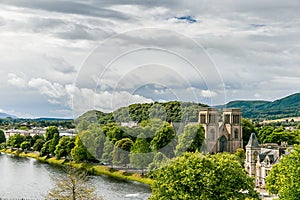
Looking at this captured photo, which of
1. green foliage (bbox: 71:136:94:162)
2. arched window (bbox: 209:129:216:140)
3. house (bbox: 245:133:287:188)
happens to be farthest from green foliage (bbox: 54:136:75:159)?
house (bbox: 245:133:287:188)

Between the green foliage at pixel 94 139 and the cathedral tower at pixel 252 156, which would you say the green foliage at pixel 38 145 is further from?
the cathedral tower at pixel 252 156

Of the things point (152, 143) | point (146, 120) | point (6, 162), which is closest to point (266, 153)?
point (152, 143)

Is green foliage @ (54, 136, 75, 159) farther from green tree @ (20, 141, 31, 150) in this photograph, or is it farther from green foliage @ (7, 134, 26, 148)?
green foliage @ (7, 134, 26, 148)

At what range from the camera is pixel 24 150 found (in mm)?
94938

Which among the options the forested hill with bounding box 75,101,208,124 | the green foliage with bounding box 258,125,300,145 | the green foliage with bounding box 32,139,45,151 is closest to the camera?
the forested hill with bounding box 75,101,208,124

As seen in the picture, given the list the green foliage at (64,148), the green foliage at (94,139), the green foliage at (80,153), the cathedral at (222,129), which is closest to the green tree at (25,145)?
the green foliage at (64,148)

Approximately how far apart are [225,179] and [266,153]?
26120 mm

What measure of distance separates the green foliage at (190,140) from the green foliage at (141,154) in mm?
3652

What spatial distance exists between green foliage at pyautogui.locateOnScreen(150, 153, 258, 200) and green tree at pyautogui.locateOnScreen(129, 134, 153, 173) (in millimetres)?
28668

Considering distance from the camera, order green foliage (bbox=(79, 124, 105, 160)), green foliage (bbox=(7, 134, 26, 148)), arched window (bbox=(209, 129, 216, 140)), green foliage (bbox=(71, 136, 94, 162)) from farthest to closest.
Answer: green foliage (bbox=(7, 134, 26, 148)), arched window (bbox=(209, 129, 216, 140)), green foliage (bbox=(71, 136, 94, 162)), green foliage (bbox=(79, 124, 105, 160))

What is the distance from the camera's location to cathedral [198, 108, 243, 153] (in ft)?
233

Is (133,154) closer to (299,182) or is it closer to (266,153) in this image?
(266,153)

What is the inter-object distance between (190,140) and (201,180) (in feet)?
103

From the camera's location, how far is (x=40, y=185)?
49.0 metres
